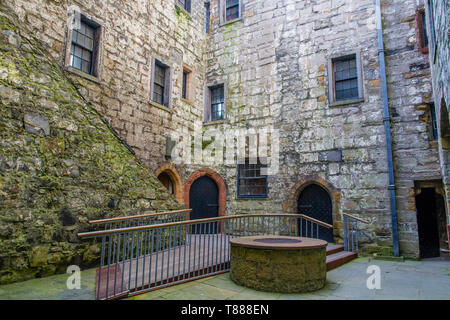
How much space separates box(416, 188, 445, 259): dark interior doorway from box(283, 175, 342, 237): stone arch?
2.39 m

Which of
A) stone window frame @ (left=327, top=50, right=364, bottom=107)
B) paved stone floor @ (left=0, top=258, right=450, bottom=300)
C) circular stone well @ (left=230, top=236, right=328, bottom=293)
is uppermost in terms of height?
stone window frame @ (left=327, top=50, right=364, bottom=107)

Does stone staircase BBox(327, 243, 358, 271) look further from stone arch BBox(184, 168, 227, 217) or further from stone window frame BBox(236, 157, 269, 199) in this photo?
stone arch BBox(184, 168, 227, 217)

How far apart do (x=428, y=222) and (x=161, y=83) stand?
30.8 ft

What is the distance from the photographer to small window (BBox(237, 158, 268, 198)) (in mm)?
9984

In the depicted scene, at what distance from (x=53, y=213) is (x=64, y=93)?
2110 millimetres

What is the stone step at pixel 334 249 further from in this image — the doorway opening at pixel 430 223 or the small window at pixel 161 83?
the small window at pixel 161 83

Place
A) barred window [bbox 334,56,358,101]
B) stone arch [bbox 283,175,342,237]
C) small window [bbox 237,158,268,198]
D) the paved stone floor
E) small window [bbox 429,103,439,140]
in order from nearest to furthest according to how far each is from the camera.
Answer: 1. the paved stone floor
2. small window [bbox 429,103,439,140]
3. stone arch [bbox 283,175,342,237]
4. barred window [bbox 334,56,358,101]
5. small window [bbox 237,158,268,198]

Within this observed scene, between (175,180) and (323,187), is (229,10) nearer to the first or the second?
(175,180)

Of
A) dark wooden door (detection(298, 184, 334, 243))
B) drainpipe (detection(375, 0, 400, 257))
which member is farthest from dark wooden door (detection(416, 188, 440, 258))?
dark wooden door (detection(298, 184, 334, 243))

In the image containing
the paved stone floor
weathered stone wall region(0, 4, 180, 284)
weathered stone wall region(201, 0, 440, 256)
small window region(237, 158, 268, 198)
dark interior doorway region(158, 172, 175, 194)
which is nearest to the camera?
the paved stone floor

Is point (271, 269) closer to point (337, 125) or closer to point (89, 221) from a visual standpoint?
point (89, 221)

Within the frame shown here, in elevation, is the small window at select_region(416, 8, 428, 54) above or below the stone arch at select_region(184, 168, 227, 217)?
above

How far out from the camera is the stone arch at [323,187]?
8.50 meters

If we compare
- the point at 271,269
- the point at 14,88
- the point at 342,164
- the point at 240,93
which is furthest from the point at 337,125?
the point at 14,88
